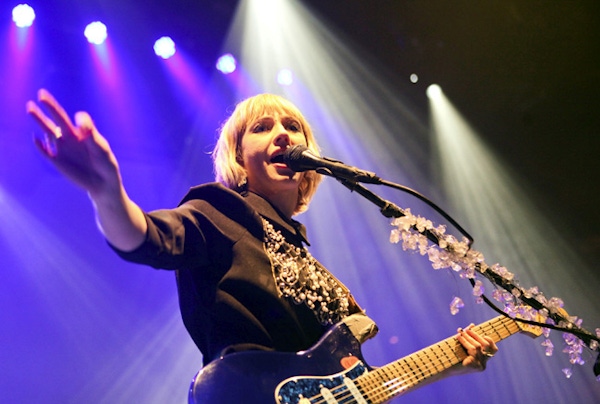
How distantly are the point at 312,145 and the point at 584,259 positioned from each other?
12.3ft

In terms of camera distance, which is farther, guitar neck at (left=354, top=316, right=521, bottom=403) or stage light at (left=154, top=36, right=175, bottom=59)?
→ stage light at (left=154, top=36, right=175, bottom=59)

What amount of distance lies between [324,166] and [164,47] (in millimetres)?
3680

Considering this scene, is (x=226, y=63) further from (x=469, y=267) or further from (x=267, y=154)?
(x=469, y=267)

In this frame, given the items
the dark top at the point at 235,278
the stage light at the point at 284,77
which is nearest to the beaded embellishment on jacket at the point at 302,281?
the dark top at the point at 235,278

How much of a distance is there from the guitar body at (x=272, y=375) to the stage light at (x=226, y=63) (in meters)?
4.00

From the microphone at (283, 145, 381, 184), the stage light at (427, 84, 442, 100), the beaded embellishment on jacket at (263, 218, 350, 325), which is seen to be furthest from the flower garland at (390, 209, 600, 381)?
the stage light at (427, 84, 442, 100)

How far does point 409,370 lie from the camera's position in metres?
1.58

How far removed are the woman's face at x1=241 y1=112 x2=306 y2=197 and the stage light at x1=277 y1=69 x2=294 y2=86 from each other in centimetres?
339

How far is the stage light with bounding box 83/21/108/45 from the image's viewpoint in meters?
4.30

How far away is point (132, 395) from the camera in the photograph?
13.2ft

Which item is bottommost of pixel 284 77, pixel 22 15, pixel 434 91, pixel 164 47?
pixel 22 15

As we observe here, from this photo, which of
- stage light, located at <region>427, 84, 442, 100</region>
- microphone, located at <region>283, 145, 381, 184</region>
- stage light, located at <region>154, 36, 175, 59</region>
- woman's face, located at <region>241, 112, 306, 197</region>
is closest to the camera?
microphone, located at <region>283, 145, 381, 184</region>

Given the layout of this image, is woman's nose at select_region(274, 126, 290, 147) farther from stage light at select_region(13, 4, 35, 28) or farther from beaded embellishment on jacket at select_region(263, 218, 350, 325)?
stage light at select_region(13, 4, 35, 28)

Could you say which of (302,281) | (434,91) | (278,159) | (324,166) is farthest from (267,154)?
(434,91)
